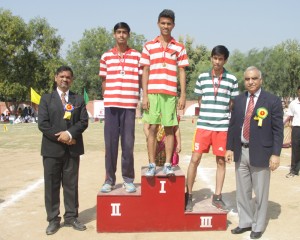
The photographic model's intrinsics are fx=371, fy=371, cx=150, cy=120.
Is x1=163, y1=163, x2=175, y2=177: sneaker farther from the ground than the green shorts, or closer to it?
closer to it

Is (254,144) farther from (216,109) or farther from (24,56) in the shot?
(24,56)

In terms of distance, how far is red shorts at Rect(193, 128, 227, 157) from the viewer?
205 inches

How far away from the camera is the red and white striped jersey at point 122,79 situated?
504 cm

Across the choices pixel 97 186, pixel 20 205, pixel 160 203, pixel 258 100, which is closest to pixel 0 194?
pixel 20 205

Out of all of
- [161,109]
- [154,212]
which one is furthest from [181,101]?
[154,212]

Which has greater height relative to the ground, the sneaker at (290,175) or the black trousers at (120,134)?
the black trousers at (120,134)

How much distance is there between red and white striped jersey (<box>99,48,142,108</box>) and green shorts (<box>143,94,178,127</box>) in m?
0.28

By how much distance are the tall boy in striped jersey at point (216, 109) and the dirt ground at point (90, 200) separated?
2.51ft

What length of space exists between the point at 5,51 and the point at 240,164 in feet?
117

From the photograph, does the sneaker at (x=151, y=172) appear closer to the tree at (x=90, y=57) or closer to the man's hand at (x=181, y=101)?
the man's hand at (x=181, y=101)

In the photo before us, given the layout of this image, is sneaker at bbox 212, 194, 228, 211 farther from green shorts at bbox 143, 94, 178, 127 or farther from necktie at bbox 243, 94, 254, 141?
green shorts at bbox 143, 94, 178, 127

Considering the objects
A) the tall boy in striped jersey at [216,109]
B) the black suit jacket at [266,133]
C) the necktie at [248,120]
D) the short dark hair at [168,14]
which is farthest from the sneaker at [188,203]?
the short dark hair at [168,14]

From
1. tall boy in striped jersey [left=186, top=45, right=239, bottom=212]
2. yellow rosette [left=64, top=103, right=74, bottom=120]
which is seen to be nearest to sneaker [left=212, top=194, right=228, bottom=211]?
tall boy in striped jersey [left=186, top=45, right=239, bottom=212]

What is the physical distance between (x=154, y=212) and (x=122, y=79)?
6.03 feet
